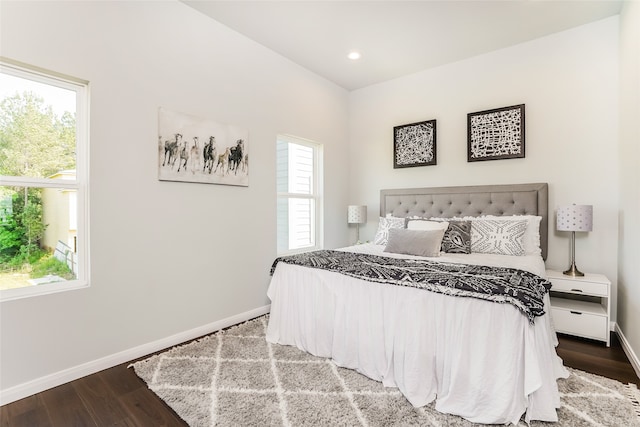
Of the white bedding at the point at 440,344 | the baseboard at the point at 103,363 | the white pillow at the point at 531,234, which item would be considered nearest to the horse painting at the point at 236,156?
the white bedding at the point at 440,344

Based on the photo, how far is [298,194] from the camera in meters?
4.05

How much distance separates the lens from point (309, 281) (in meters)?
2.56

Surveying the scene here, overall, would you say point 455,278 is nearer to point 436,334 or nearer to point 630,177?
point 436,334

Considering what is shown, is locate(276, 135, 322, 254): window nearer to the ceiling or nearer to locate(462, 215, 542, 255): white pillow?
the ceiling

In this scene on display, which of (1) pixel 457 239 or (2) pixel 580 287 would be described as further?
(1) pixel 457 239

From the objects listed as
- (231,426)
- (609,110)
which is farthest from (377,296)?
(609,110)

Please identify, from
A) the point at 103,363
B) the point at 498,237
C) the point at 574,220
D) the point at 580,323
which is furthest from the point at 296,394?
the point at 574,220

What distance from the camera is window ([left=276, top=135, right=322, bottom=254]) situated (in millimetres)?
3848

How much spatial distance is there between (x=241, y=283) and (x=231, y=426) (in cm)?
167

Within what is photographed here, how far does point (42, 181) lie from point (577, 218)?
13.6ft

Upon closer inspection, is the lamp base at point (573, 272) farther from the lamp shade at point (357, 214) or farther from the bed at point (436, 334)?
the lamp shade at point (357, 214)

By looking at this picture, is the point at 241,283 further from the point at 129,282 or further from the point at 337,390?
the point at 337,390

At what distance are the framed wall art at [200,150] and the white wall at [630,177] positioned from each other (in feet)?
10.5

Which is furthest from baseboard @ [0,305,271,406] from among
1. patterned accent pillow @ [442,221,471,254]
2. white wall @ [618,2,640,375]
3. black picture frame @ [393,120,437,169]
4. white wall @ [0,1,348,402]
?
white wall @ [618,2,640,375]
